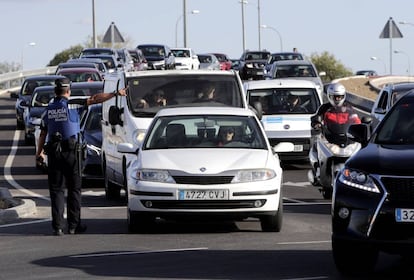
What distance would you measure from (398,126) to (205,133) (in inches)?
163

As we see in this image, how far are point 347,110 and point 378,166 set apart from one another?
27.3ft

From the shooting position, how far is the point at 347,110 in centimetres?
1920

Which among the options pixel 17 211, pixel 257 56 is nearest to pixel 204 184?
pixel 17 211

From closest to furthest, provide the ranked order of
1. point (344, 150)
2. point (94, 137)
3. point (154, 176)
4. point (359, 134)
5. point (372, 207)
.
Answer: point (372, 207), point (359, 134), point (154, 176), point (344, 150), point (94, 137)

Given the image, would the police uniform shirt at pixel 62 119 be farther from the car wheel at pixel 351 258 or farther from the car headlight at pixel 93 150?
the car headlight at pixel 93 150

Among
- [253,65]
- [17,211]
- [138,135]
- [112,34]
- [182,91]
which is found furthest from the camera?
[253,65]

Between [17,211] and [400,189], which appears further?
[17,211]

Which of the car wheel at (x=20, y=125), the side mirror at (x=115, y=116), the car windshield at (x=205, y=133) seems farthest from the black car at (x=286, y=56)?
the car windshield at (x=205, y=133)

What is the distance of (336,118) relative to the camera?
62.8 feet

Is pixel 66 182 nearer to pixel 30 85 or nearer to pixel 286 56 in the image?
pixel 30 85

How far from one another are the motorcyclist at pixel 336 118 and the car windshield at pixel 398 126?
6.20 m

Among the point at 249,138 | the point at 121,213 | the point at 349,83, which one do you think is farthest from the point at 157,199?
the point at 349,83

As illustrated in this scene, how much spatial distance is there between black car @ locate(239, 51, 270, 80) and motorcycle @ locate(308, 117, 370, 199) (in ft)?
105

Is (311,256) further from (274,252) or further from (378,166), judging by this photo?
(378,166)
